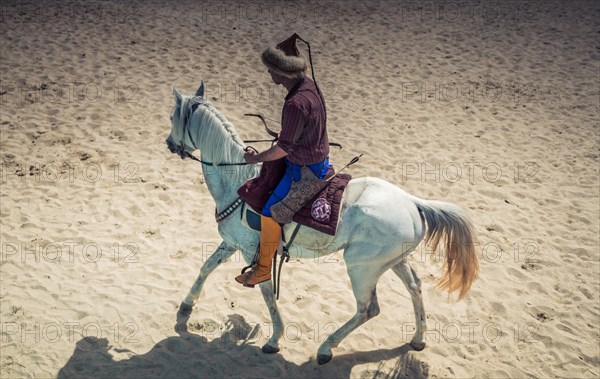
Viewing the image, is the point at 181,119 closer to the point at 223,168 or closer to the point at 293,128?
the point at 223,168

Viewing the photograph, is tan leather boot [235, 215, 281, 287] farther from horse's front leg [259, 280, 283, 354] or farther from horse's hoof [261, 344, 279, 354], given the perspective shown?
horse's hoof [261, 344, 279, 354]

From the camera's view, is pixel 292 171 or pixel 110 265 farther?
pixel 110 265

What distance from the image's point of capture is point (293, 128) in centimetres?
418

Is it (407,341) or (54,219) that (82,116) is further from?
(407,341)

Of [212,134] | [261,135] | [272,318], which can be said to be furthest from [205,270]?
[261,135]

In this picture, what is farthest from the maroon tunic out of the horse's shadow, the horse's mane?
the horse's shadow

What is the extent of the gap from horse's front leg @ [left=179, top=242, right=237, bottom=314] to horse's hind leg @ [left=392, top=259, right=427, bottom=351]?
178 centimetres

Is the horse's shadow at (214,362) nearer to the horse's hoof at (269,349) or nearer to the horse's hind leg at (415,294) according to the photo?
the horse's hoof at (269,349)

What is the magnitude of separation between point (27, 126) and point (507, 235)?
800 cm

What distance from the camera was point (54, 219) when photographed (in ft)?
23.6

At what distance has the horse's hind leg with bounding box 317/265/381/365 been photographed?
199 inches

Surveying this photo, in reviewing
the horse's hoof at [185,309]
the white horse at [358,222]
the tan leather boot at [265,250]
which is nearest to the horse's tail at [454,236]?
the white horse at [358,222]

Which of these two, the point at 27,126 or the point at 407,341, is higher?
the point at 27,126

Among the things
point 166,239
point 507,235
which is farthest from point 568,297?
point 166,239
